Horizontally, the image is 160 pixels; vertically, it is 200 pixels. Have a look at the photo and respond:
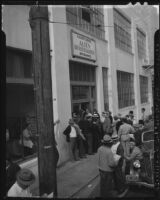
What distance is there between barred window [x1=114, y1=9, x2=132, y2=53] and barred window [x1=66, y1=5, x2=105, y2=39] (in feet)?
5.05

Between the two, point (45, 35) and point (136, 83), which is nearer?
point (45, 35)

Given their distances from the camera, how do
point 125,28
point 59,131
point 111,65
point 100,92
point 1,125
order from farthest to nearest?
point 125,28 → point 111,65 → point 100,92 → point 59,131 → point 1,125

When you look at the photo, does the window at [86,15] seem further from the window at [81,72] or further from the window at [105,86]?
the window at [105,86]

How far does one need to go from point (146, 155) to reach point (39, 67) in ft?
11.7

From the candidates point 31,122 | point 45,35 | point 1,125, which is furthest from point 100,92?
point 1,125

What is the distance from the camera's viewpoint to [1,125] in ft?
7.87

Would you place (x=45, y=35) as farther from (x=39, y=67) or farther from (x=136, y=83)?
(x=136, y=83)

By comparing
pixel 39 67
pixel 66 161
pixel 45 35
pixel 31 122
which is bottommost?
pixel 66 161

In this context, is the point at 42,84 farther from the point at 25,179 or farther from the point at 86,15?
the point at 86,15

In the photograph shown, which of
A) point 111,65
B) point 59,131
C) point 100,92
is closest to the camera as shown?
point 59,131

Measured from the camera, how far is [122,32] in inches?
649

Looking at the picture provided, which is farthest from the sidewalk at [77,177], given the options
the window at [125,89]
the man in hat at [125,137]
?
the window at [125,89]

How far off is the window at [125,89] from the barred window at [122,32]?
1.60 m

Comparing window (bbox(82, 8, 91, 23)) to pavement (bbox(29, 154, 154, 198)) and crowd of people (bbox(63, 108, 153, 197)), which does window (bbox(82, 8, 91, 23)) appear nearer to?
crowd of people (bbox(63, 108, 153, 197))
